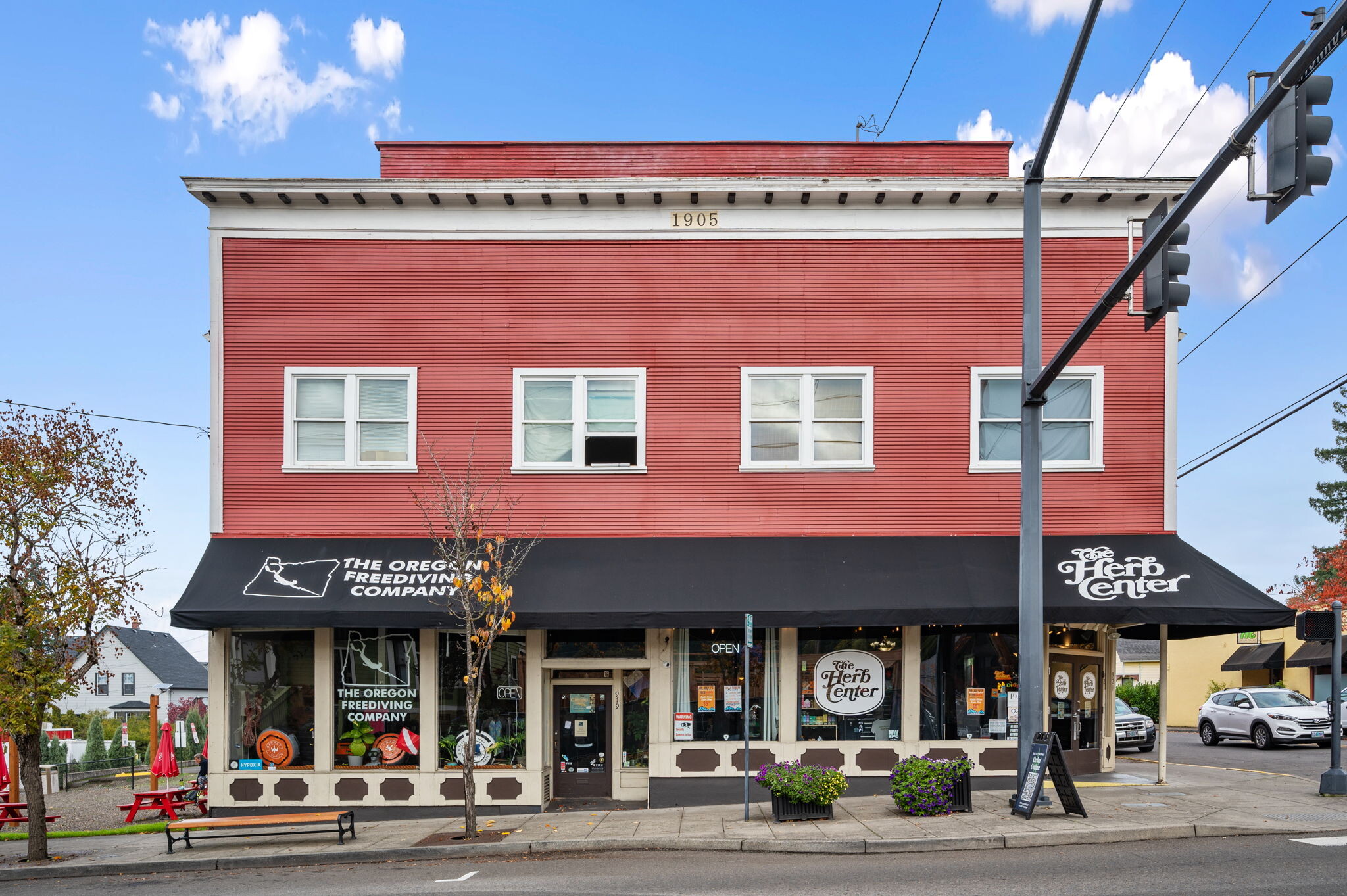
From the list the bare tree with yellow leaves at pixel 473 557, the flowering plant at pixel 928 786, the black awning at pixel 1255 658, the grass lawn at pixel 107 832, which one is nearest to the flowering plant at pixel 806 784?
the flowering plant at pixel 928 786

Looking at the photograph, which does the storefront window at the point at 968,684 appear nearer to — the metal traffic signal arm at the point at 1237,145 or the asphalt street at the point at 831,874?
the asphalt street at the point at 831,874

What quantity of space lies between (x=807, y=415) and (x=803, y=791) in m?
5.88

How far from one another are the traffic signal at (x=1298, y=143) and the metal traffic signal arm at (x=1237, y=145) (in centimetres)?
4

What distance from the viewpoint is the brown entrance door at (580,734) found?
→ 16859mm

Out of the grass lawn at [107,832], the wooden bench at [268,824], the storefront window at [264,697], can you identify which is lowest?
the grass lawn at [107,832]

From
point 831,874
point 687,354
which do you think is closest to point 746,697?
point 831,874

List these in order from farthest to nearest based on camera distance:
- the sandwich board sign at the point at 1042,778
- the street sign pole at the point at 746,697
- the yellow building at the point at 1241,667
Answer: the yellow building at the point at 1241,667
the street sign pole at the point at 746,697
the sandwich board sign at the point at 1042,778

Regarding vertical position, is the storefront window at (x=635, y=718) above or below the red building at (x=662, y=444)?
below

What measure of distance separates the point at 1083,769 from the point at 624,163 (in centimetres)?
1280

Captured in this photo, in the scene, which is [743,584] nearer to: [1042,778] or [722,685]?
[722,685]

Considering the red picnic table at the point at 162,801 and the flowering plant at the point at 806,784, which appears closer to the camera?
the flowering plant at the point at 806,784

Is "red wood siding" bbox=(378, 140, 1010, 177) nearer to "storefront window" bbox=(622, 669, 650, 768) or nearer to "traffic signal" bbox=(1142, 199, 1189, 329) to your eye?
"traffic signal" bbox=(1142, 199, 1189, 329)

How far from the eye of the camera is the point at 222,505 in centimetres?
1688

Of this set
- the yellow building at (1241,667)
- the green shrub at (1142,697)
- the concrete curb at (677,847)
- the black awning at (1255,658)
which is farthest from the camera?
the green shrub at (1142,697)
